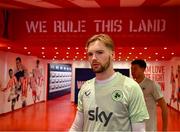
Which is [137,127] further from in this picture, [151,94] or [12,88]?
[12,88]

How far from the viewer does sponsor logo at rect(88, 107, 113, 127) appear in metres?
1.79

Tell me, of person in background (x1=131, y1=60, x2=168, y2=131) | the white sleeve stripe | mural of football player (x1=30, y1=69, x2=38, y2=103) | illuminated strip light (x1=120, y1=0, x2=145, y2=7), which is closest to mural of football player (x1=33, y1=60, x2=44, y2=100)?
mural of football player (x1=30, y1=69, x2=38, y2=103)

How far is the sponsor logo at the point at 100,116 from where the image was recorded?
1.79 metres

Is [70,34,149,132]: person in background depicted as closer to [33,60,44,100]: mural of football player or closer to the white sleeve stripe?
the white sleeve stripe

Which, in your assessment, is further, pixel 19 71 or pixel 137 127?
pixel 19 71

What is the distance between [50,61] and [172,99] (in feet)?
26.3

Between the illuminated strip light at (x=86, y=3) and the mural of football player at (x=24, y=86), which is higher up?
the illuminated strip light at (x=86, y=3)

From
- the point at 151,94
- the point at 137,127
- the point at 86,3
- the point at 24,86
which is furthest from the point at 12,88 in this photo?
the point at 137,127

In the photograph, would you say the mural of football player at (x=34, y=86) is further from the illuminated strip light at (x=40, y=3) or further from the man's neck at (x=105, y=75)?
the man's neck at (x=105, y=75)

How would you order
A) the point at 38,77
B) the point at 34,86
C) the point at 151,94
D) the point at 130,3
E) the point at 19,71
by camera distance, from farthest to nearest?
the point at 38,77, the point at 34,86, the point at 19,71, the point at 130,3, the point at 151,94

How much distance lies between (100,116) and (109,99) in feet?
0.36

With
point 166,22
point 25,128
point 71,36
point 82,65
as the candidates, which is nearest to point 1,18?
point 71,36

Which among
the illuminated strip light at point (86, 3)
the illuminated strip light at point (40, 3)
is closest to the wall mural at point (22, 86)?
the illuminated strip light at point (40, 3)

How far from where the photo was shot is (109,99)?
180cm
